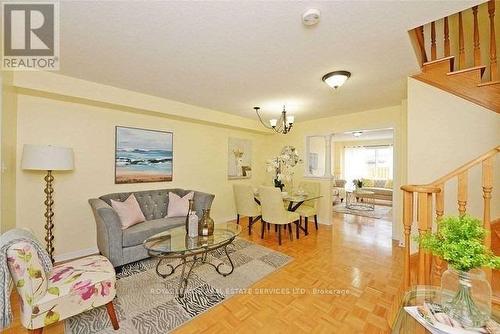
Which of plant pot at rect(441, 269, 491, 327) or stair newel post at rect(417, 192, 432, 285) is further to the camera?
stair newel post at rect(417, 192, 432, 285)

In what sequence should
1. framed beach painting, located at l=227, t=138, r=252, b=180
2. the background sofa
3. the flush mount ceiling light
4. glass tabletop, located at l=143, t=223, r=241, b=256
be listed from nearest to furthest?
glass tabletop, located at l=143, t=223, r=241, b=256 < the flush mount ceiling light < framed beach painting, located at l=227, t=138, r=252, b=180 < the background sofa

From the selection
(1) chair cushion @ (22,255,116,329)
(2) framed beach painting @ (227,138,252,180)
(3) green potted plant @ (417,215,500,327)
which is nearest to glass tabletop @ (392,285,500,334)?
(3) green potted plant @ (417,215,500,327)

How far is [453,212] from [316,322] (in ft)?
6.59

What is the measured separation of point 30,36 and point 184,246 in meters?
2.31

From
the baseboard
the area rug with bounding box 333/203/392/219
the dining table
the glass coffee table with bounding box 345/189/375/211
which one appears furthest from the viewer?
the glass coffee table with bounding box 345/189/375/211

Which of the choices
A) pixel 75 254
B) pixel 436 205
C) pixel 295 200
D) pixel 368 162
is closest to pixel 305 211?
pixel 295 200

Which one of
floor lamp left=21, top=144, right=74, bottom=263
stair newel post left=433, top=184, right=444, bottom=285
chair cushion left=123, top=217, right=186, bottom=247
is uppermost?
floor lamp left=21, top=144, right=74, bottom=263

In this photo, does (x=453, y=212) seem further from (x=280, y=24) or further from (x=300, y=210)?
(x=280, y=24)

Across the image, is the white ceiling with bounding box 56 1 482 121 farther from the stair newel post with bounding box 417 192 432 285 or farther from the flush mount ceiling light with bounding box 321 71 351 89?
the stair newel post with bounding box 417 192 432 285

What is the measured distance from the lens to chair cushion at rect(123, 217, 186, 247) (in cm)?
254

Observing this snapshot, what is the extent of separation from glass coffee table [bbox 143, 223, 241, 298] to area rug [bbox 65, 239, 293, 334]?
0.08 metres

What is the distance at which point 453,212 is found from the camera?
233 cm

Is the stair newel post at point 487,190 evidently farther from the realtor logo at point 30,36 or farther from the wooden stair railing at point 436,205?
the realtor logo at point 30,36

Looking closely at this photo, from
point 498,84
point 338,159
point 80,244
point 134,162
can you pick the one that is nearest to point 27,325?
point 80,244
